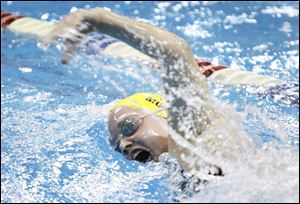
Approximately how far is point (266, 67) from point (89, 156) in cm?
162

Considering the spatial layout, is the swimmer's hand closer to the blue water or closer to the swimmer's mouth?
the swimmer's mouth

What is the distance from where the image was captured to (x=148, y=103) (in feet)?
7.22

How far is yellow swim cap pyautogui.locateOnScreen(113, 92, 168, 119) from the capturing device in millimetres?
2130

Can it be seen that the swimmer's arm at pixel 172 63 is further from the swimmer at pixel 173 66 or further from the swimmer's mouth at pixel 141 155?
the swimmer's mouth at pixel 141 155

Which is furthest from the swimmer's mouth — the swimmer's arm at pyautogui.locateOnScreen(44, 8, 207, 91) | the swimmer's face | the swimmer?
the swimmer's arm at pyautogui.locateOnScreen(44, 8, 207, 91)

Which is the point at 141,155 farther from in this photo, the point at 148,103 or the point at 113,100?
the point at 113,100

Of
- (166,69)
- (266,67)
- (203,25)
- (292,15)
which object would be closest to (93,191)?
(166,69)

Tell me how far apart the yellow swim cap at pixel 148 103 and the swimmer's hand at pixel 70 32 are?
40 cm

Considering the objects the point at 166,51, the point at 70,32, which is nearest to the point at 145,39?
the point at 166,51

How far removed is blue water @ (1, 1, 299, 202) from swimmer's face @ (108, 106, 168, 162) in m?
0.09

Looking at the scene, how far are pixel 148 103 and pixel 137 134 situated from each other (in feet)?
0.70

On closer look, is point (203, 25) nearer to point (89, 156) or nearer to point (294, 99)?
point (294, 99)

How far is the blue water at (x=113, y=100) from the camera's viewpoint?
2.15 metres

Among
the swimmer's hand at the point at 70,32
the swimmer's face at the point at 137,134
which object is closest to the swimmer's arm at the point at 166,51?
the swimmer's hand at the point at 70,32
